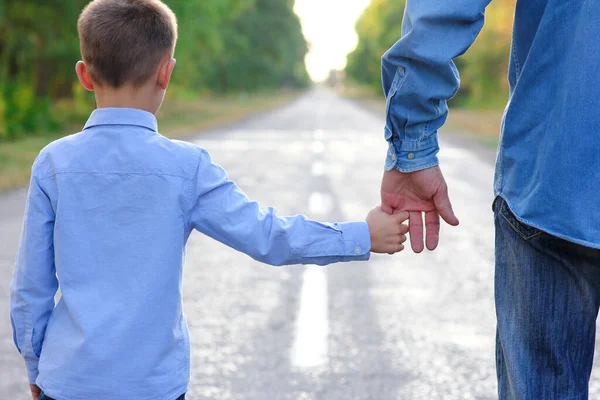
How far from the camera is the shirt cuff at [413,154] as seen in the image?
85.6 inches

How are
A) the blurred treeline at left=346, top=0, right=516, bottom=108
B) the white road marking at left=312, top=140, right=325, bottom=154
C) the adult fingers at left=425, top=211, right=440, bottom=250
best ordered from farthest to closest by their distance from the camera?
the blurred treeline at left=346, top=0, right=516, bottom=108, the white road marking at left=312, top=140, right=325, bottom=154, the adult fingers at left=425, top=211, right=440, bottom=250

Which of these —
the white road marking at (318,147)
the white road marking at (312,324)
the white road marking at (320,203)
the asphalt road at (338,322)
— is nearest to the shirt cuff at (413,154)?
the asphalt road at (338,322)

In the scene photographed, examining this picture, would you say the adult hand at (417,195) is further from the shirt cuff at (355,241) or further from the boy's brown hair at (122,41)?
the boy's brown hair at (122,41)

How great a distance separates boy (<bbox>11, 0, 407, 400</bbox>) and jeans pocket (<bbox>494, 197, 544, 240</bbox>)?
0.57m

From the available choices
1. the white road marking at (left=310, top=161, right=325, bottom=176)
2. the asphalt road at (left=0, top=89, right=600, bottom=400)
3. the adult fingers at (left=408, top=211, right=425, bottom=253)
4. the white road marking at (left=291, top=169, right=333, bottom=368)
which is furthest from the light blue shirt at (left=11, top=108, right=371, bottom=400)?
the white road marking at (left=310, top=161, right=325, bottom=176)

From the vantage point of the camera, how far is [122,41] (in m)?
1.99

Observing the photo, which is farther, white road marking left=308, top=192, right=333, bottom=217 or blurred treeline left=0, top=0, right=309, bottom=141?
blurred treeline left=0, top=0, right=309, bottom=141

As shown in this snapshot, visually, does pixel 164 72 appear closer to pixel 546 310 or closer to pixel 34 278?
pixel 34 278

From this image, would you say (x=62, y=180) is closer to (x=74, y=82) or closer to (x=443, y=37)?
(x=443, y=37)

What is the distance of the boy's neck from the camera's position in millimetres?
2045

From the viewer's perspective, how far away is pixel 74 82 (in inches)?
992

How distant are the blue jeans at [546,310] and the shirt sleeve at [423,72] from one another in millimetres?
311

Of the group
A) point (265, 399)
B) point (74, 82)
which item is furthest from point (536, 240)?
point (74, 82)

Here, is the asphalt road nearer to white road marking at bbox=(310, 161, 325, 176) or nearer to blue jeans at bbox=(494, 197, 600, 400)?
blue jeans at bbox=(494, 197, 600, 400)
